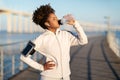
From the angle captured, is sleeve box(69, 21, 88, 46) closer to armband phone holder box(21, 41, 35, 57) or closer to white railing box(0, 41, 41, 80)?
armband phone holder box(21, 41, 35, 57)

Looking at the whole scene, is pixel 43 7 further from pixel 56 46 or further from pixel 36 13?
pixel 56 46

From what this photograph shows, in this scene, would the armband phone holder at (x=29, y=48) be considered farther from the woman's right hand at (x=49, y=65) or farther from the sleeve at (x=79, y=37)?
the sleeve at (x=79, y=37)

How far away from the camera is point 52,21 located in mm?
3910

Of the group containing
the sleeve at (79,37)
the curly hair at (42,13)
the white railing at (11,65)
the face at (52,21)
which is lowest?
the white railing at (11,65)

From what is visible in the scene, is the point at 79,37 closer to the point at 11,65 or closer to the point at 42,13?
the point at 42,13

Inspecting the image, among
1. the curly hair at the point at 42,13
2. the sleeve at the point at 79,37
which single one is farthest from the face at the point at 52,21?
the sleeve at the point at 79,37

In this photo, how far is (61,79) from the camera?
3.88 metres

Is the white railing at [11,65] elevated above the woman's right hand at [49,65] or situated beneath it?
situated beneath

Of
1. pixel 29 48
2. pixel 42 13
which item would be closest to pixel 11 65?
pixel 42 13

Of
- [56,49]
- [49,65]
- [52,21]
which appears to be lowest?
[49,65]

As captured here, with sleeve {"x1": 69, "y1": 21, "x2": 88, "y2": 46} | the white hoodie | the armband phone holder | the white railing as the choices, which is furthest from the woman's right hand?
the white railing

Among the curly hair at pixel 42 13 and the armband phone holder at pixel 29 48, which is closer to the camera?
the armband phone holder at pixel 29 48

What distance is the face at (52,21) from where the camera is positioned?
3.89 metres

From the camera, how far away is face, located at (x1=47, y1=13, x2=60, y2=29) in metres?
3.89
